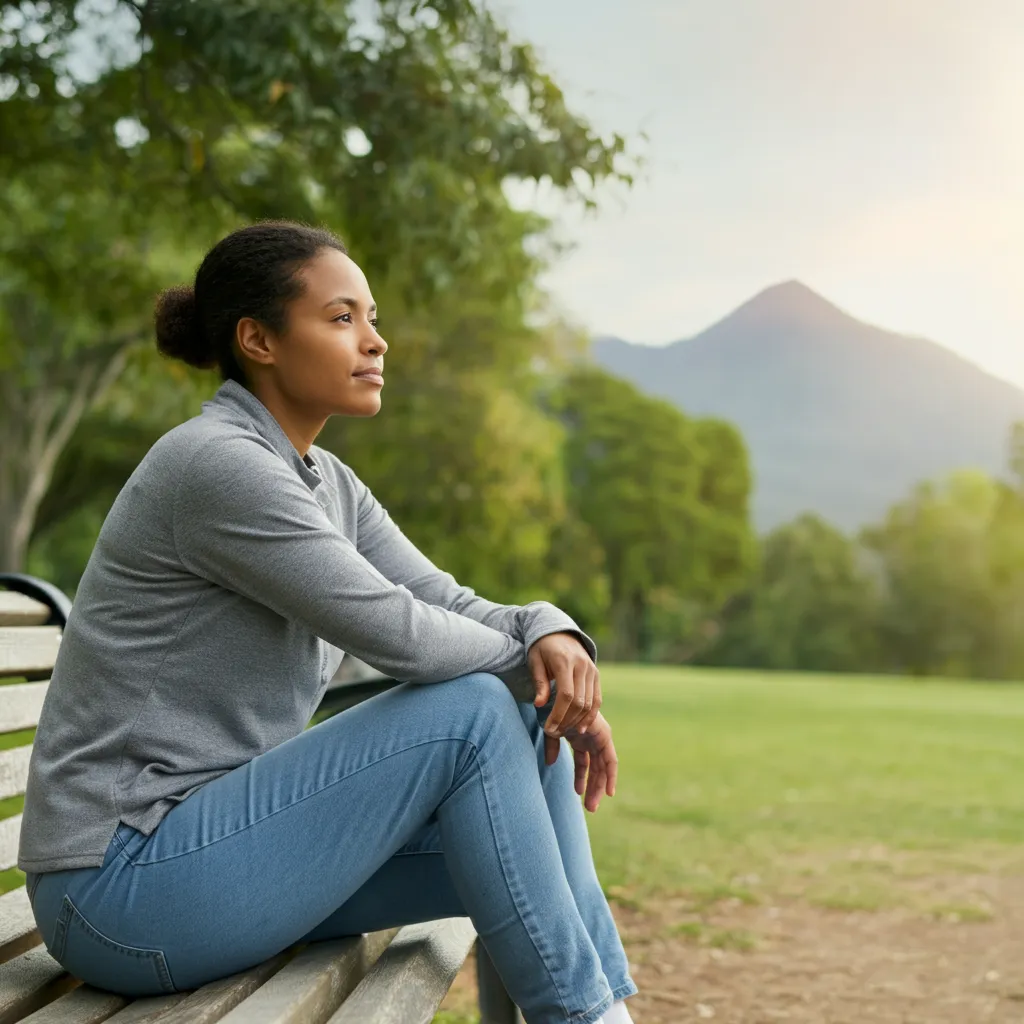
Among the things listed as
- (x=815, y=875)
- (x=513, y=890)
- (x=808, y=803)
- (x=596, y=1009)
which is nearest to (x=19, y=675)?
(x=513, y=890)

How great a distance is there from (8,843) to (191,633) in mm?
746

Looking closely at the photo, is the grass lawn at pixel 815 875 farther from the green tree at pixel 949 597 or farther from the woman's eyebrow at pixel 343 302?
the green tree at pixel 949 597

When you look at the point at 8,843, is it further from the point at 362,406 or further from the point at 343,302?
the point at 343,302

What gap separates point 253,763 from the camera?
2035 millimetres

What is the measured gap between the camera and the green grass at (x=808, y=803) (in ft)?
19.3

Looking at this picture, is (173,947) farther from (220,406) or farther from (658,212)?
(658,212)

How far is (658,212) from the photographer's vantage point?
11138 cm

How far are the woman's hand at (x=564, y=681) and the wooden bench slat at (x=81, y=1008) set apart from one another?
78cm

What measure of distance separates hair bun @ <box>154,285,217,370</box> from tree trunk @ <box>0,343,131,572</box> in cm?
1435

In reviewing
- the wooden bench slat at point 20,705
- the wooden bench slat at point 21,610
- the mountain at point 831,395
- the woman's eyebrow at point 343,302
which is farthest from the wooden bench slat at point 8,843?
the mountain at point 831,395

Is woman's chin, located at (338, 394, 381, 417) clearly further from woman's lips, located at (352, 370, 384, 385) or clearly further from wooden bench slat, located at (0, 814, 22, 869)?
wooden bench slat, located at (0, 814, 22, 869)

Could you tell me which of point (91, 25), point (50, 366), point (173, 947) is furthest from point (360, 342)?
point (50, 366)

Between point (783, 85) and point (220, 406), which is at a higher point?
point (783, 85)

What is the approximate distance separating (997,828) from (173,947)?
6.43 meters
